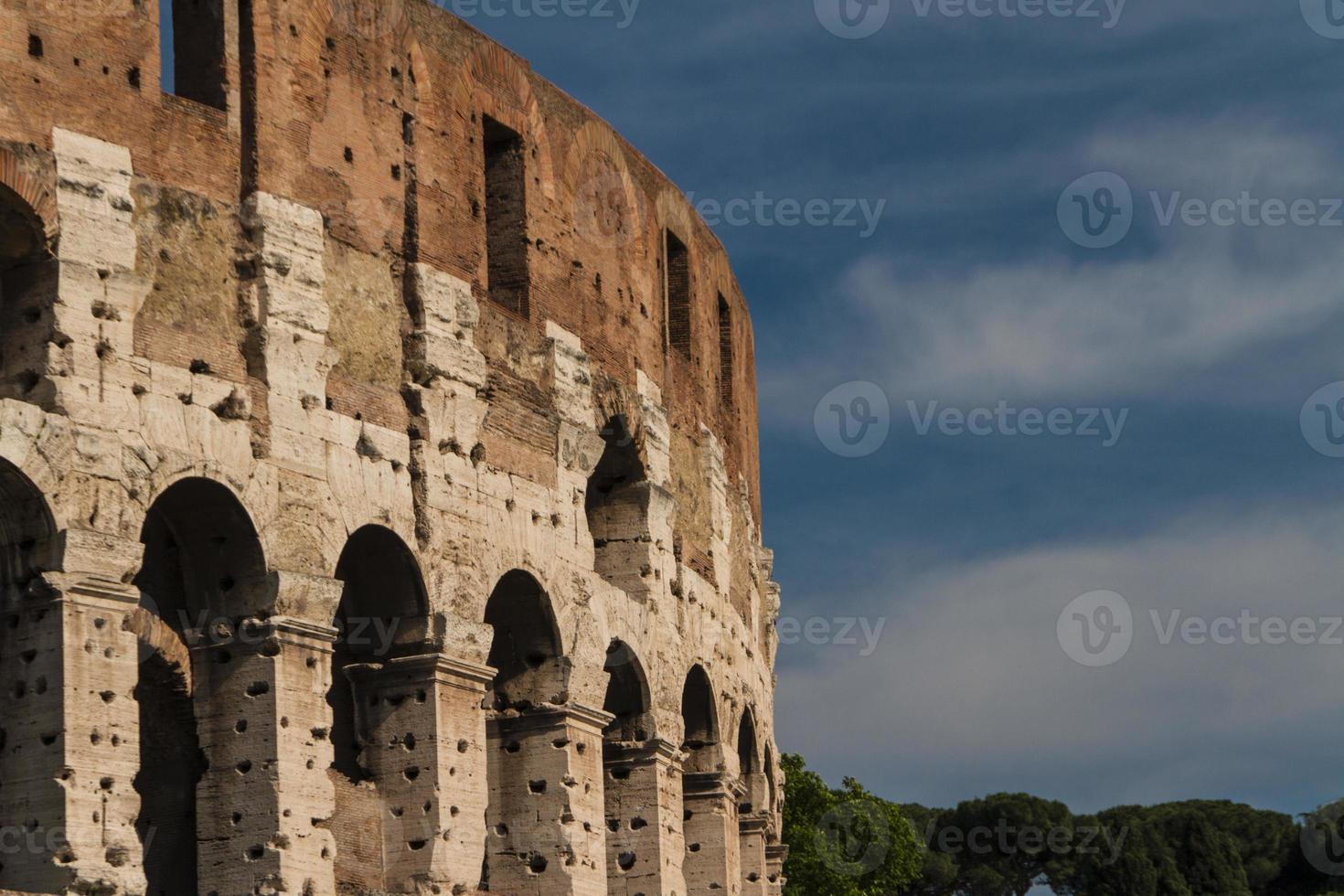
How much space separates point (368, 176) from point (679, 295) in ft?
22.0

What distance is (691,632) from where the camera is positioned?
2408cm

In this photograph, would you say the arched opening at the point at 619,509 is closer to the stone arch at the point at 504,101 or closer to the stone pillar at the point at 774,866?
the stone arch at the point at 504,101

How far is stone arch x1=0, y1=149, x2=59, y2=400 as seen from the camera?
16.1 m

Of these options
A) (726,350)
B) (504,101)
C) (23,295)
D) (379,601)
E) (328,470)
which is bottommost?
(379,601)

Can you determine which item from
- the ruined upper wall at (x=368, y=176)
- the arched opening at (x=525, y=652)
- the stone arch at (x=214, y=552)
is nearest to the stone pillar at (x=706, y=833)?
the ruined upper wall at (x=368, y=176)

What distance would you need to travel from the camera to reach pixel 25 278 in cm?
1633

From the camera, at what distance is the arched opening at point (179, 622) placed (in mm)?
17328

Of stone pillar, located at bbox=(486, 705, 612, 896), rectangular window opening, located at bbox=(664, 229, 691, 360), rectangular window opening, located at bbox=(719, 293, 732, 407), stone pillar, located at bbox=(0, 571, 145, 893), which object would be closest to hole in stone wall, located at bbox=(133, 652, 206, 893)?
stone pillar, located at bbox=(0, 571, 145, 893)

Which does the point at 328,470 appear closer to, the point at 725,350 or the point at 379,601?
the point at 379,601

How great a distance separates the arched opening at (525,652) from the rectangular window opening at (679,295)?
4.98 meters

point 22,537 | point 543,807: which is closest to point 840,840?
point 543,807

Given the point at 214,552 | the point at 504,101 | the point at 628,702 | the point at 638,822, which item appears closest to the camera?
the point at 214,552

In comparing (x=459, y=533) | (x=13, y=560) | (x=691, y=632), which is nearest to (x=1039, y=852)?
(x=691, y=632)

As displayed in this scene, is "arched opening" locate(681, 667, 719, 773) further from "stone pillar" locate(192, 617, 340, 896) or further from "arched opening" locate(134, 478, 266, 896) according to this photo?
"stone pillar" locate(192, 617, 340, 896)
